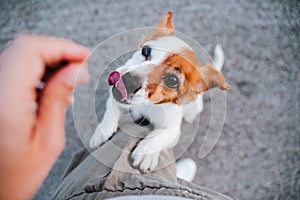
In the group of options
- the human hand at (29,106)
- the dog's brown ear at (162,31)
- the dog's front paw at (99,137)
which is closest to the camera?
the human hand at (29,106)

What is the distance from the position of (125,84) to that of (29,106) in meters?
0.23

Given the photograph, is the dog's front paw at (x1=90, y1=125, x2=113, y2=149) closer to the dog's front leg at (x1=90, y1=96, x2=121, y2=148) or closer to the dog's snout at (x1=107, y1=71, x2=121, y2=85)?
the dog's front leg at (x1=90, y1=96, x2=121, y2=148)

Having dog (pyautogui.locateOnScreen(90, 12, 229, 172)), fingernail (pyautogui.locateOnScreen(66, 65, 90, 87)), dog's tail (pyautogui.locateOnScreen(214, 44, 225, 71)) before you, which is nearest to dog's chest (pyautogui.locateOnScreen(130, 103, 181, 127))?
dog (pyautogui.locateOnScreen(90, 12, 229, 172))

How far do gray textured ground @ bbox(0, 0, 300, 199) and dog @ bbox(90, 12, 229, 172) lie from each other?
1.02 ft

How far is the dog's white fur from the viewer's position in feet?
2.53

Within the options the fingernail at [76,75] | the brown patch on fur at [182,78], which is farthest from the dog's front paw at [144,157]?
the fingernail at [76,75]

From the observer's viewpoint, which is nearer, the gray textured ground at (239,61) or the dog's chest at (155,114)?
the dog's chest at (155,114)

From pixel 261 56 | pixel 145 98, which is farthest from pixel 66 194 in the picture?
pixel 261 56

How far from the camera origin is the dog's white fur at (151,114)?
77 cm

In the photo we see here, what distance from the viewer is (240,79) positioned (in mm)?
1311

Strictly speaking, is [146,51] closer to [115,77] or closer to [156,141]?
[115,77]

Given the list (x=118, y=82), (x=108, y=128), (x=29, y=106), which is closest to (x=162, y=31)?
(x=118, y=82)

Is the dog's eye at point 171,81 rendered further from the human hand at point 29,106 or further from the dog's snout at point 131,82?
the human hand at point 29,106

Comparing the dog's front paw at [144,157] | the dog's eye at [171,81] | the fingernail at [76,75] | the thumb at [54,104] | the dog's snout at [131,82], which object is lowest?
the dog's front paw at [144,157]
